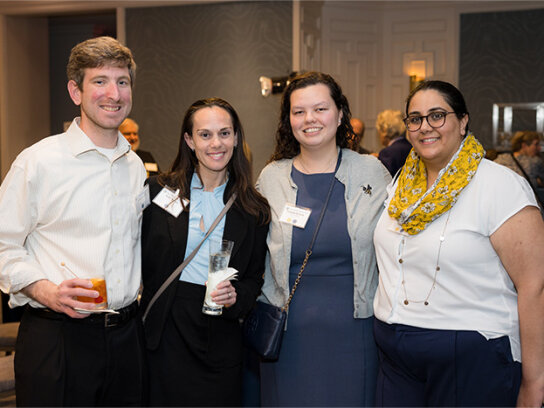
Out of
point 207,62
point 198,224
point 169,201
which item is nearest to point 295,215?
point 198,224

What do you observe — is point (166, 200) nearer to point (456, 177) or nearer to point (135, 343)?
point (135, 343)

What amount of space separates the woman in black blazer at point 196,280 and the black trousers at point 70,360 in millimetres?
259

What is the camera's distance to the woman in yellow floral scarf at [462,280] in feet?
6.25

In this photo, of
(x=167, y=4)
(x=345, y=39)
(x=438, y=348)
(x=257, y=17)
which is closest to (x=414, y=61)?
(x=345, y=39)

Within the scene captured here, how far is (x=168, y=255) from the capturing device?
7.50 ft

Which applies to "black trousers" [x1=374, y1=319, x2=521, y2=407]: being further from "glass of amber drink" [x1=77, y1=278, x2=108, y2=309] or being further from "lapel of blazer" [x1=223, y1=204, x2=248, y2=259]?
"glass of amber drink" [x1=77, y1=278, x2=108, y2=309]

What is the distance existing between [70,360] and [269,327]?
0.81 m

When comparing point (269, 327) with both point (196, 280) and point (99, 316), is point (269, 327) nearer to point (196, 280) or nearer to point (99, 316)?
point (196, 280)

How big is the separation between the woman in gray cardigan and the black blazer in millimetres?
145

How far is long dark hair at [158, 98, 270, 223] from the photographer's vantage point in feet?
7.94

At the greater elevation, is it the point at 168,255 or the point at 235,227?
the point at 235,227

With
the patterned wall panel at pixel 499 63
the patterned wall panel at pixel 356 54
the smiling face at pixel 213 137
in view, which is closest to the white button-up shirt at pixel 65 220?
the smiling face at pixel 213 137

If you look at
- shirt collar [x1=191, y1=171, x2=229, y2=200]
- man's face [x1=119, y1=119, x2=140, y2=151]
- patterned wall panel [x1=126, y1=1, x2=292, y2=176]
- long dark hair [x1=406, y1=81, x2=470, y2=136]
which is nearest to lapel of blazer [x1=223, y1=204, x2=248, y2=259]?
shirt collar [x1=191, y1=171, x2=229, y2=200]

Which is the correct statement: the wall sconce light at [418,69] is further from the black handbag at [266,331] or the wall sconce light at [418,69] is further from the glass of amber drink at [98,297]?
the glass of amber drink at [98,297]
